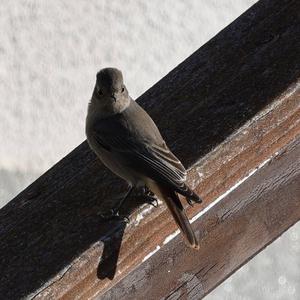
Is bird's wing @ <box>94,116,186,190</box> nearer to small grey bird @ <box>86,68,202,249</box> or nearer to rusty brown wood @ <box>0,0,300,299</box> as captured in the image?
small grey bird @ <box>86,68,202,249</box>

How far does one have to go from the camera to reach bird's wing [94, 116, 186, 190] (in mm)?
1871

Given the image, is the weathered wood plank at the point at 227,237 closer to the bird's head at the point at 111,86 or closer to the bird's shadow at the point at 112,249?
the bird's shadow at the point at 112,249

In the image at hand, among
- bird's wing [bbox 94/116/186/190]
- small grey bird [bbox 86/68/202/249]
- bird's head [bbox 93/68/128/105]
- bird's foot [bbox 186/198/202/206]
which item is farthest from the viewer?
bird's head [bbox 93/68/128/105]

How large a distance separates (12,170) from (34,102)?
0.45 metres

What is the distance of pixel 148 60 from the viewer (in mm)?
4688

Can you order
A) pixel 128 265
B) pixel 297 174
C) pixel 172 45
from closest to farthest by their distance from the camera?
pixel 128 265 < pixel 297 174 < pixel 172 45

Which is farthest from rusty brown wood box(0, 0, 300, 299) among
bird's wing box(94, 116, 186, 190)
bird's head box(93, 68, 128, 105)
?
bird's head box(93, 68, 128, 105)

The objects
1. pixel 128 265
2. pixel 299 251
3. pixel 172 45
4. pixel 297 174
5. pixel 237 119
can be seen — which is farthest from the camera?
pixel 172 45

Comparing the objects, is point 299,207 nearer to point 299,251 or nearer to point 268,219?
point 268,219

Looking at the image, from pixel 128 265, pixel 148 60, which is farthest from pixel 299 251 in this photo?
pixel 128 265

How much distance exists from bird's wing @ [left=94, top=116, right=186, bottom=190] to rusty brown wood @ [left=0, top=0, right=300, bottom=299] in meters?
0.26

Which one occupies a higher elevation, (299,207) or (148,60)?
(299,207)

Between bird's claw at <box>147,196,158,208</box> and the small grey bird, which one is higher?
bird's claw at <box>147,196,158,208</box>

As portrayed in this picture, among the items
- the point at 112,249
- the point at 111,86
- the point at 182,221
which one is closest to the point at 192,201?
the point at 182,221
